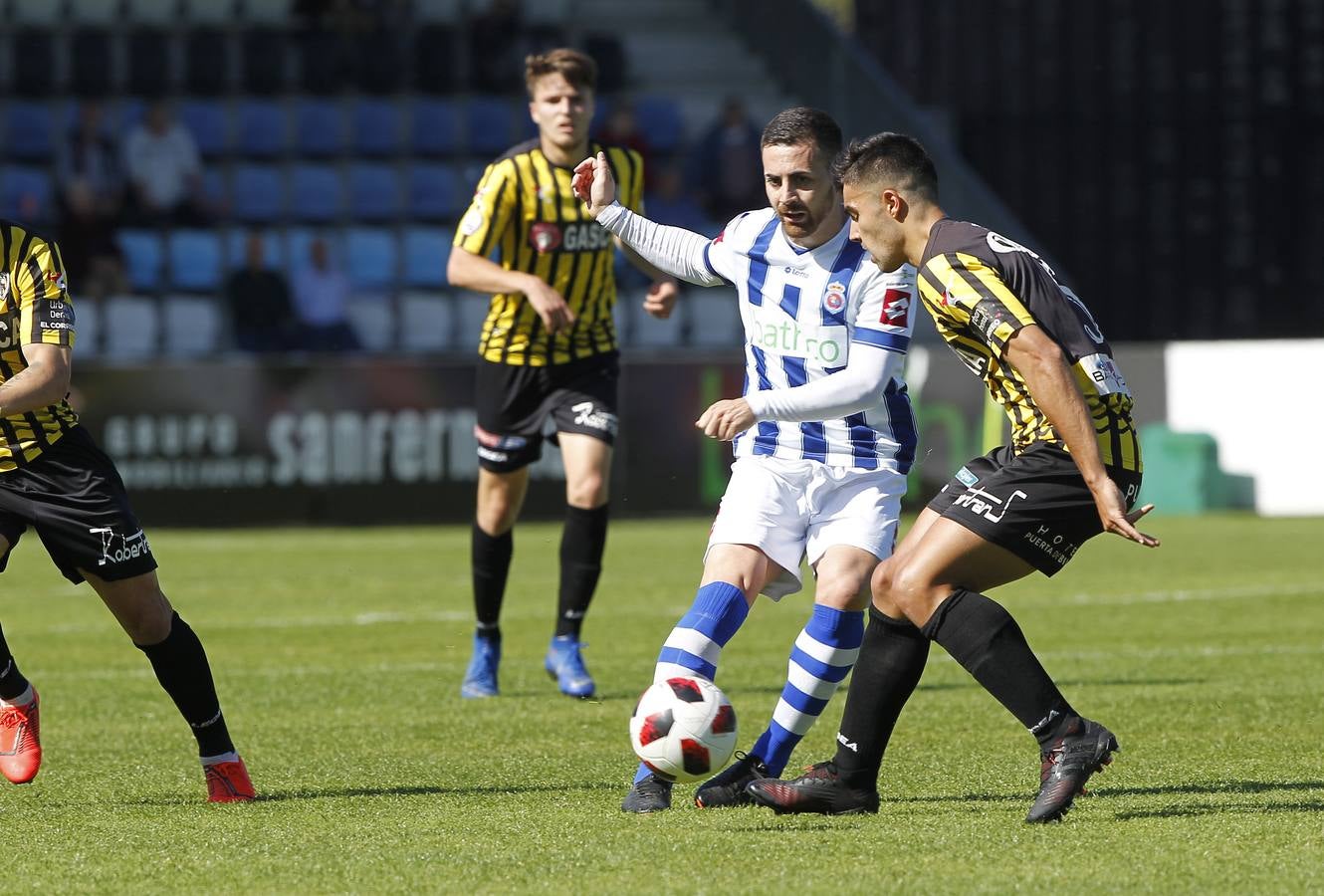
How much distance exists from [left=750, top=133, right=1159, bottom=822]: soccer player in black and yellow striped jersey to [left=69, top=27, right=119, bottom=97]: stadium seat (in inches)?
641

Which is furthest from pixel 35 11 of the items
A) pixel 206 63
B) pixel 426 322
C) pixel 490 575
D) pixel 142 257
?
pixel 490 575

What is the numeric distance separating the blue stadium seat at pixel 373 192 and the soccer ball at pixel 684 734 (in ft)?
49.7

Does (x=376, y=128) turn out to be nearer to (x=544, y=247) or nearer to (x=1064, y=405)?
(x=544, y=247)

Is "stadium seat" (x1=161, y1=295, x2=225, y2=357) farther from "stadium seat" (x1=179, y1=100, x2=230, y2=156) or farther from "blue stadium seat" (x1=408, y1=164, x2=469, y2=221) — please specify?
"blue stadium seat" (x1=408, y1=164, x2=469, y2=221)

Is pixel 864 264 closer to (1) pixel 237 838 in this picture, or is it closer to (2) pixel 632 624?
(1) pixel 237 838

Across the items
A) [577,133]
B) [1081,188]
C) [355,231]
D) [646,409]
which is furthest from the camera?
[1081,188]

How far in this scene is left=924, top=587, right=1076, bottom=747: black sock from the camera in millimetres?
4723

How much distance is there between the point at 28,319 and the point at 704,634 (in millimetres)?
1860

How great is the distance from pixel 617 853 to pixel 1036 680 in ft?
3.47

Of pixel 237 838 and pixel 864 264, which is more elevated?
A: pixel 864 264

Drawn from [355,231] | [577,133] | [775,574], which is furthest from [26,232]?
[355,231]

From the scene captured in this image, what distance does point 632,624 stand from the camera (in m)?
9.72

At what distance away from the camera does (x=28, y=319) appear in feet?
16.7

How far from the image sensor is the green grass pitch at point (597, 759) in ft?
14.3
